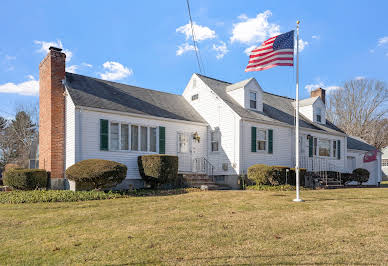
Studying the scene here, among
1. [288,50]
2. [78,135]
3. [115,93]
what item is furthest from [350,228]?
[115,93]

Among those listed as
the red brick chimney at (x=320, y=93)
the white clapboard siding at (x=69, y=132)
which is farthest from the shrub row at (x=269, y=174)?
the red brick chimney at (x=320, y=93)

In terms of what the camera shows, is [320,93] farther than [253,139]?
Yes

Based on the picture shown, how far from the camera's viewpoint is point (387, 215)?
8477mm

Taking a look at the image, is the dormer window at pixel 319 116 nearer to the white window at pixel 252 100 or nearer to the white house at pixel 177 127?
the white house at pixel 177 127

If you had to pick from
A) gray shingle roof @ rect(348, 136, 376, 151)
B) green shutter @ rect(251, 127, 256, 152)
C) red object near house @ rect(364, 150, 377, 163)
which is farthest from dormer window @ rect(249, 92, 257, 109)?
red object near house @ rect(364, 150, 377, 163)

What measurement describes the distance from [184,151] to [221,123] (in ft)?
8.10

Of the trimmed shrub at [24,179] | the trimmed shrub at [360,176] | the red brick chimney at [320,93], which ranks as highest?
the red brick chimney at [320,93]

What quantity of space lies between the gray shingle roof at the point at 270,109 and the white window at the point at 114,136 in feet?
19.7

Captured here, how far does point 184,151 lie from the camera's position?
17.2 meters

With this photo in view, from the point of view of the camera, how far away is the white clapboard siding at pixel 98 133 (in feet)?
44.6

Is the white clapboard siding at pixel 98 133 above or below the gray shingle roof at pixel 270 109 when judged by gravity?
below

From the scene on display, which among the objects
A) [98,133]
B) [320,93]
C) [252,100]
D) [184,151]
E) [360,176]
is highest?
[320,93]

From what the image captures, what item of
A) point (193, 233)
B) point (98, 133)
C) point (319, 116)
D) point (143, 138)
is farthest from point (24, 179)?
point (319, 116)

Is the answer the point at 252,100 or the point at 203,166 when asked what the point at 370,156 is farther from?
the point at 203,166
